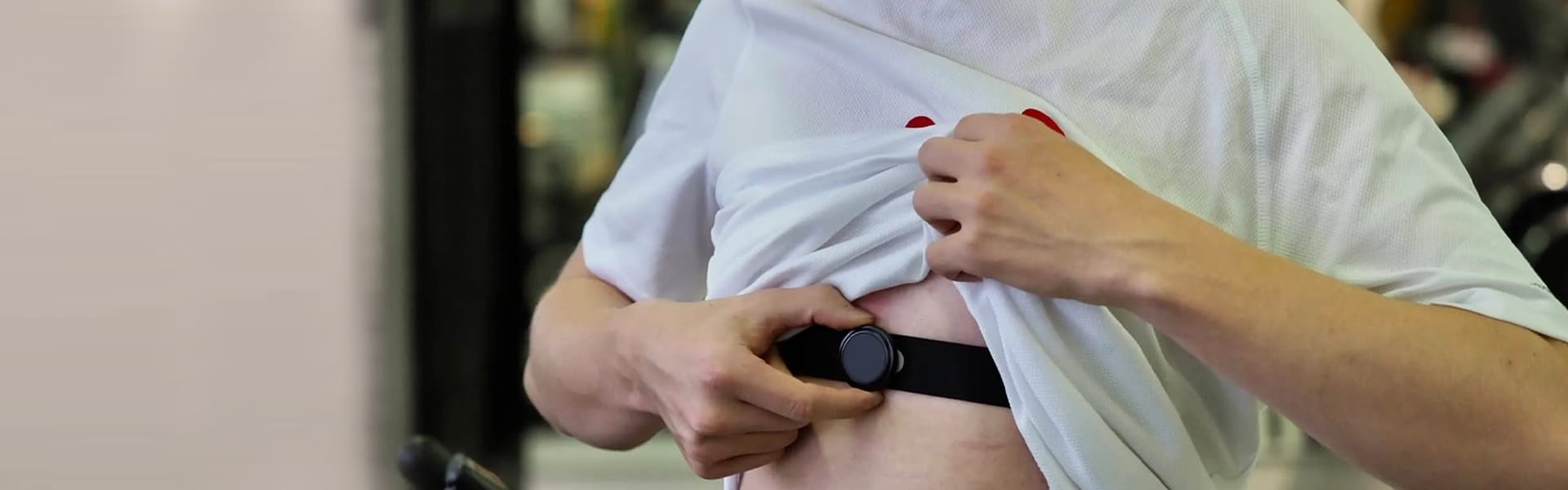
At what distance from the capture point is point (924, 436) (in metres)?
0.71

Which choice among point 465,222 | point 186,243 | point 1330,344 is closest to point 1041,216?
point 1330,344

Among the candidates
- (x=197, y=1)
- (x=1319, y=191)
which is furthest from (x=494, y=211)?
(x=1319, y=191)

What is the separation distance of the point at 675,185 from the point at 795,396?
8.1 inches

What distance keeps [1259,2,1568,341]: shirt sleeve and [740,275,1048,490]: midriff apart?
168 millimetres

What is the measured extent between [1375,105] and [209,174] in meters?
1.38

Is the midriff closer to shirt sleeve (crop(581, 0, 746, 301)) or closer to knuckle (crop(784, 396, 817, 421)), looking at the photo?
knuckle (crop(784, 396, 817, 421))

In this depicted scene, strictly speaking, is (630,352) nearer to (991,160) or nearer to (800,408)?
(800,408)

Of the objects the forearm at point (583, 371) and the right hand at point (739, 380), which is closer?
the right hand at point (739, 380)

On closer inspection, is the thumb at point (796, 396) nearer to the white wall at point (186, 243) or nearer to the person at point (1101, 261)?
the person at point (1101, 261)

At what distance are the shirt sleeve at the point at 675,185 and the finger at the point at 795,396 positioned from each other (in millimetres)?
182

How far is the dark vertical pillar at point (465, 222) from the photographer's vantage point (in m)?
1.84

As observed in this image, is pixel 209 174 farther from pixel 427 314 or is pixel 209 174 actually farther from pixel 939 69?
pixel 939 69

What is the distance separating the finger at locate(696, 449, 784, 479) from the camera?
76 cm

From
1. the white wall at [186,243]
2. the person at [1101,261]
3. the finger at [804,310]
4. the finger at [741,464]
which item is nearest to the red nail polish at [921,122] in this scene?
the person at [1101,261]
